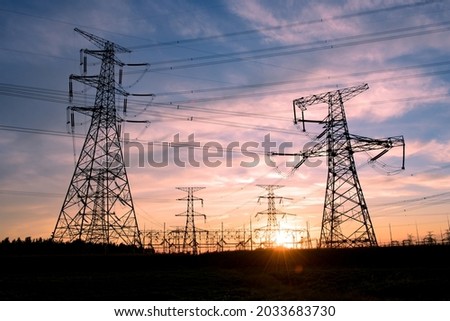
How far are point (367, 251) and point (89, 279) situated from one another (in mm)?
17406

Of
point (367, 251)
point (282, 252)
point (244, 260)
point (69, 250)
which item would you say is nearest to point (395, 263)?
point (367, 251)

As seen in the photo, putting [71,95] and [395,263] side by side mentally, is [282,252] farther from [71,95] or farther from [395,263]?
[71,95]

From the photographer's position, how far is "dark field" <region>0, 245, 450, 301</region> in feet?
66.1

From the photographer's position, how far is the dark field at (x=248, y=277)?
66.1ft

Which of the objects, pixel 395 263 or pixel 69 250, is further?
pixel 69 250

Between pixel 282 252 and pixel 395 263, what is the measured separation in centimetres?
743

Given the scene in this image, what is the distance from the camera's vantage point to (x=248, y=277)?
92.6 feet

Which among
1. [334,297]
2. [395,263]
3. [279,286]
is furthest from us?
[395,263]

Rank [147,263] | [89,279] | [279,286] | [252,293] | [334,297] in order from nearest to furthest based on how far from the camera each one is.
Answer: [334,297] → [252,293] → [279,286] → [89,279] → [147,263]

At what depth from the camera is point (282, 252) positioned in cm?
3222

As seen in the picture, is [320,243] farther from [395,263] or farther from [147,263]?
[147,263]

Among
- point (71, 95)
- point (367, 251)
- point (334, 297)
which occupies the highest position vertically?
point (71, 95)

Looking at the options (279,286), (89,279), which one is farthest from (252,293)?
(89,279)

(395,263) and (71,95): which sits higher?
(71,95)
